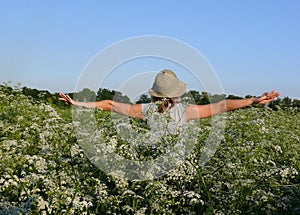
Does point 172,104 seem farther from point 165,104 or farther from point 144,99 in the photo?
point 144,99

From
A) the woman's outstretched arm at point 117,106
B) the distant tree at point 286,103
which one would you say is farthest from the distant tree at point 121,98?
the distant tree at point 286,103

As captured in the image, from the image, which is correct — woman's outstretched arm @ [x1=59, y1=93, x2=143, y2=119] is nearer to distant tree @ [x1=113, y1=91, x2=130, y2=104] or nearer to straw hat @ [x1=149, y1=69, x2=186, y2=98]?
distant tree @ [x1=113, y1=91, x2=130, y2=104]

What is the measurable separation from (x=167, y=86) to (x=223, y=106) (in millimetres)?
974

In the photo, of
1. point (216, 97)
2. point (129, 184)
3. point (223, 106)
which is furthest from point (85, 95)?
point (129, 184)

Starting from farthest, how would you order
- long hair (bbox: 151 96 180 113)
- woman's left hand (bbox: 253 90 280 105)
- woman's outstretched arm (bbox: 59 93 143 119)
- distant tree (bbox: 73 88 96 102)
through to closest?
1. distant tree (bbox: 73 88 96 102)
2. woman's outstretched arm (bbox: 59 93 143 119)
3. woman's left hand (bbox: 253 90 280 105)
4. long hair (bbox: 151 96 180 113)

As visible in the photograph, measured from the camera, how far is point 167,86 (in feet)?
19.0

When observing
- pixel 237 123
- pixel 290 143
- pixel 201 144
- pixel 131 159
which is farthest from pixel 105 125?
pixel 290 143

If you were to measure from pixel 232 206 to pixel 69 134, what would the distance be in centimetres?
193

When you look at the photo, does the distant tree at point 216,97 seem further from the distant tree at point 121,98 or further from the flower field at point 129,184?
the distant tree at point 121,98

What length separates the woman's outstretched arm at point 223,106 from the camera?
5.97 metres

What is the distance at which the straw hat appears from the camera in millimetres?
5789

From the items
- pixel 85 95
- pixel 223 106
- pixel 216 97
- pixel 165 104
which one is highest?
pixel 85 95

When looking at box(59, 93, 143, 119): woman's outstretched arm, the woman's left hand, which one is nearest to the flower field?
box(59, 93, 143, 119): woman's outstretched arm

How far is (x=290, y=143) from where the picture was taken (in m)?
7.58
